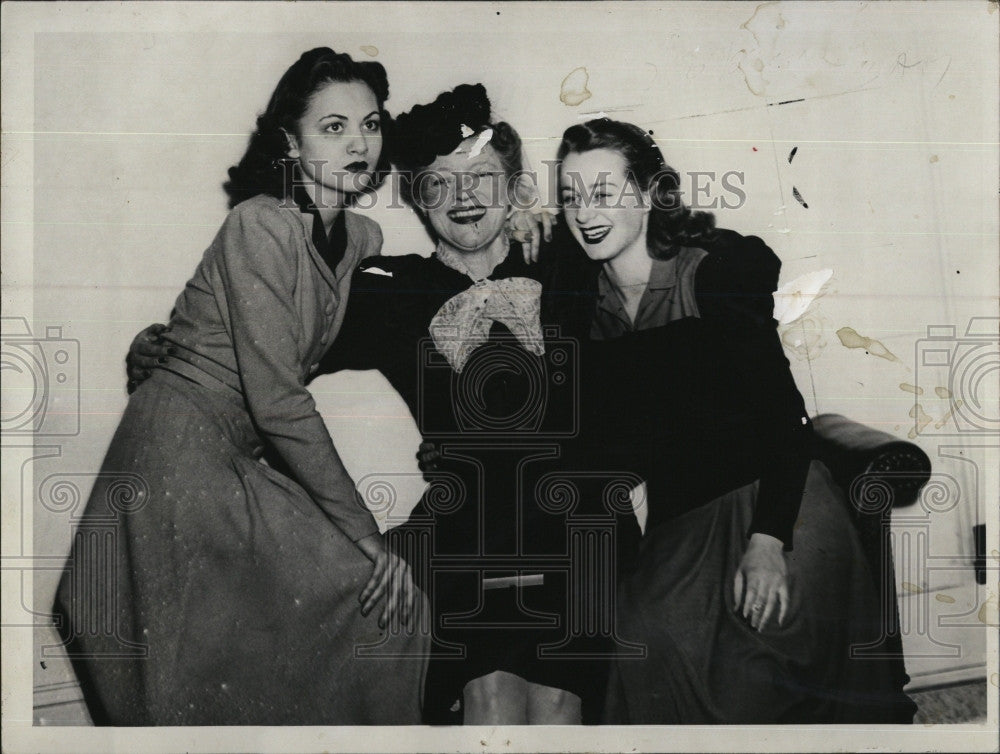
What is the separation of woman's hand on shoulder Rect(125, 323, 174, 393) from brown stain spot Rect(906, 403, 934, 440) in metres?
2.07

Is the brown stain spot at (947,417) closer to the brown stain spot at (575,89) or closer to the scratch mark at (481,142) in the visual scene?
the brown stain spot at (575,89)

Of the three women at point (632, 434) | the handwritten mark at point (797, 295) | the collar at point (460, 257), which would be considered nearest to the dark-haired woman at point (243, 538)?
the three women at point (632, 434)

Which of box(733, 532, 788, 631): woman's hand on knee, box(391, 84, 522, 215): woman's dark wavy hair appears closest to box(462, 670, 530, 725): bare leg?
box(733, 532, 788, 631): woman's hand on knee

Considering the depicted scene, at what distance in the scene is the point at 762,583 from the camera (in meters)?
2.60

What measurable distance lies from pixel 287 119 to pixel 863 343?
173cm

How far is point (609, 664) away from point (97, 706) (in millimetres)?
1390

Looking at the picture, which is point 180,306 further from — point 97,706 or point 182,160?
point 97,706

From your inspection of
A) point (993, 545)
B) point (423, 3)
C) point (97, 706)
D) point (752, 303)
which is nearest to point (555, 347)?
point (752, 303)

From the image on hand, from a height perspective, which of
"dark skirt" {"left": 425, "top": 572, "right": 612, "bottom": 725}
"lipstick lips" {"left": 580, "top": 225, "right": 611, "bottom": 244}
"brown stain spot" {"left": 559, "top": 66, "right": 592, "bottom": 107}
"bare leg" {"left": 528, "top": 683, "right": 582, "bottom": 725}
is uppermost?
"brown stain spot" {"left": 559, "top": 66, "right": 592, "bottom": 107}

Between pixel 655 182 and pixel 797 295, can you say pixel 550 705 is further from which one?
pixel 655 182

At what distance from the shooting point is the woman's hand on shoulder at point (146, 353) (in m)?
2.57
